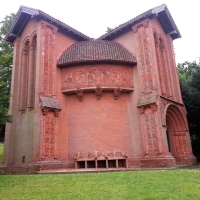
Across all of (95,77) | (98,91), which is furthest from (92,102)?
(95,77)

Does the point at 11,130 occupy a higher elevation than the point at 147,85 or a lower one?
lower

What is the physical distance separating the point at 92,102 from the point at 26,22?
8362 mm

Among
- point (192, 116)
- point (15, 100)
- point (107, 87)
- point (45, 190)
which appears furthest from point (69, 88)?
point (192, 116)

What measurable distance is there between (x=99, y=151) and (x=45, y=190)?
27.5 ft

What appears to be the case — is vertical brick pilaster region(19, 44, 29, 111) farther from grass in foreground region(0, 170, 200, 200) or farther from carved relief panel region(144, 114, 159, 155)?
grass in foreground region(0, 170, 200, 200)

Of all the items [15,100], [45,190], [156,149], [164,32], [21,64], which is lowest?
[45,190]

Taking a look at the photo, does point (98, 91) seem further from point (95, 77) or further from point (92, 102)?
point (95, 77)

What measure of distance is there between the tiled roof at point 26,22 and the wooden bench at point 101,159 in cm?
930

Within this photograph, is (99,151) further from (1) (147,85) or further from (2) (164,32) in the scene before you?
(2) (164,32)

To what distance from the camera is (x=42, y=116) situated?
14.0 metres

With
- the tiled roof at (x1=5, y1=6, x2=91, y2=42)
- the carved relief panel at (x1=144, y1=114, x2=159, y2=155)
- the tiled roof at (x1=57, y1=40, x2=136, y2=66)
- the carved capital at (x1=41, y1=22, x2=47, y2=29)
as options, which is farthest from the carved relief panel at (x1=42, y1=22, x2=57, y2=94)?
the carved relief panel at (x1=144, y1=114, x2=159, y2=155)

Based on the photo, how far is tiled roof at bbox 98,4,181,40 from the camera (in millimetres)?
16500

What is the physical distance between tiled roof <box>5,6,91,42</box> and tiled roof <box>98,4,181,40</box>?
249 centimetres

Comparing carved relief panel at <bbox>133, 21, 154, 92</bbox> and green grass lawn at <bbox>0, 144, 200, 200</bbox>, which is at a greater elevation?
carved relief panel at <bbox>133, 21, 154, 92</bbox>
